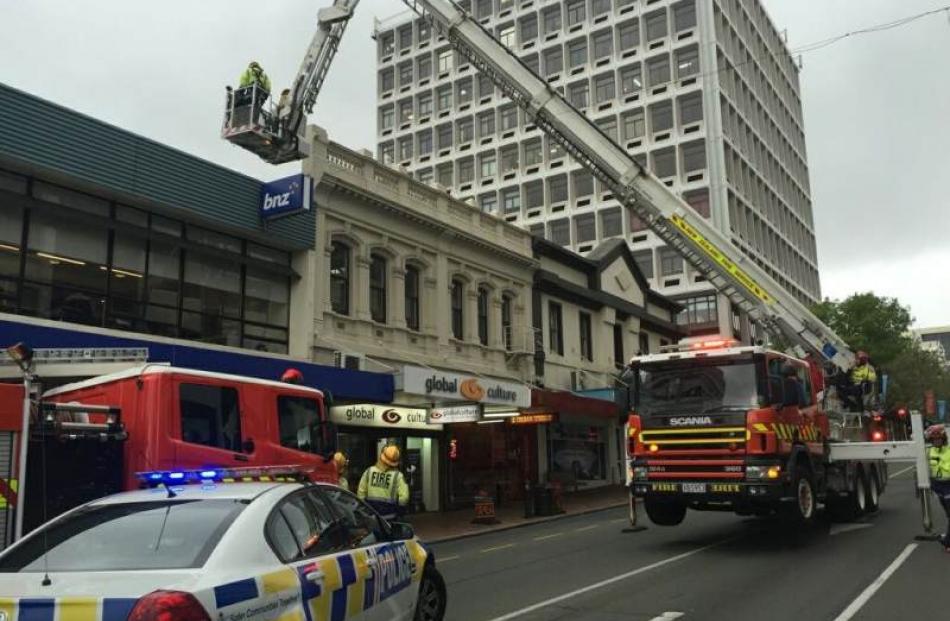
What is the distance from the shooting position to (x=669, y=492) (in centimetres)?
1220

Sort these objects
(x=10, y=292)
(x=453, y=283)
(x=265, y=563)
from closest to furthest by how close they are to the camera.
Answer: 1. (x=265, y=563)
2. (x=10, y=292)
3. (x=453, y=283)

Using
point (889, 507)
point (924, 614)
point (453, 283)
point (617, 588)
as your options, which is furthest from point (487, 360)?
point (924, 614)

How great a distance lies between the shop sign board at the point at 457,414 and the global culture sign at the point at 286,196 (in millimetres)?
5860

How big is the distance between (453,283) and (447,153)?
47299mm

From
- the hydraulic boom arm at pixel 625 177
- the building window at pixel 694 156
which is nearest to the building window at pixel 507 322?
the hydraulic boom arm at pixel 625 177

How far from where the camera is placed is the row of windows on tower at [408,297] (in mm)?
21688

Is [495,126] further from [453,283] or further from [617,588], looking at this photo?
[617,588]

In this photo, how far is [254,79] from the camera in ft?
54.5

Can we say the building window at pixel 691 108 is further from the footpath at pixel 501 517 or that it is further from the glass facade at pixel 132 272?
the glass facade at pixel 132 272

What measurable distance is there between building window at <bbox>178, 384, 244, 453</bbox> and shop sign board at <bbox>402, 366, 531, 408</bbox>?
9.62m

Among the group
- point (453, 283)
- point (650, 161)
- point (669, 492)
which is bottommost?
point (669, 492)

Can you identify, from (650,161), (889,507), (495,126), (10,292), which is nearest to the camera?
(10,292)

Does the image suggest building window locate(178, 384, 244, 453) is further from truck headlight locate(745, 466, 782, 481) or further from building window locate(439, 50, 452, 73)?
building window locate(439, 50, 452, 73)

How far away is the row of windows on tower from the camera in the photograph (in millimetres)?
21688
